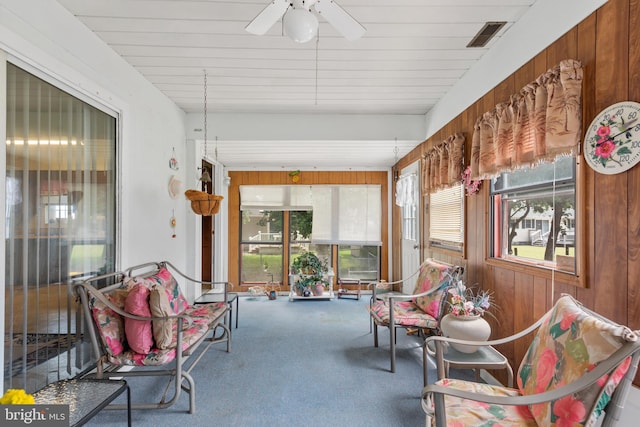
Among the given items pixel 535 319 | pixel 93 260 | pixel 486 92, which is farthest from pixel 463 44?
pixel 93 260

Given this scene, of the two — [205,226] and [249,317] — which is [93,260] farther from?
[205,226]

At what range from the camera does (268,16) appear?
1456 mm

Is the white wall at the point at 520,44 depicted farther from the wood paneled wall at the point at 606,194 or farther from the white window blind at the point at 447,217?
the white window blind at the point at 447,217

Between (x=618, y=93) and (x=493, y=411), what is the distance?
1447 mm

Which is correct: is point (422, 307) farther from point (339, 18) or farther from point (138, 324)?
point (339, 18)

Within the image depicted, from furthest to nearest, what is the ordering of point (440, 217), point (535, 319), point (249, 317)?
point (249, 317) < point (440, 217) < point (535, 319)

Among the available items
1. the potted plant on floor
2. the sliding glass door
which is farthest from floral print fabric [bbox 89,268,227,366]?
the potted plant on floor

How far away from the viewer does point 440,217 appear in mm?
3320

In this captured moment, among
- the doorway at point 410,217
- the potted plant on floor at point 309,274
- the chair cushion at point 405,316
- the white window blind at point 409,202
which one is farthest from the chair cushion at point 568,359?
the potted plant on floor at point 309,274

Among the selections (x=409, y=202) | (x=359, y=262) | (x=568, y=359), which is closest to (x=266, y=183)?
(x=359, y=262)

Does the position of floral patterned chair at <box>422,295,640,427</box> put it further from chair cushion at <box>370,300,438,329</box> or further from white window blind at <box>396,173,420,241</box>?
white window blind at <box>396,173,420,241</box>

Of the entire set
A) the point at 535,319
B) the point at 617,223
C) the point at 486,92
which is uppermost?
the point at 486,92

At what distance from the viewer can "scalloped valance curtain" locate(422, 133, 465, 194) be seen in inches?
105

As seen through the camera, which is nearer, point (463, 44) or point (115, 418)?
point (115, 418)
